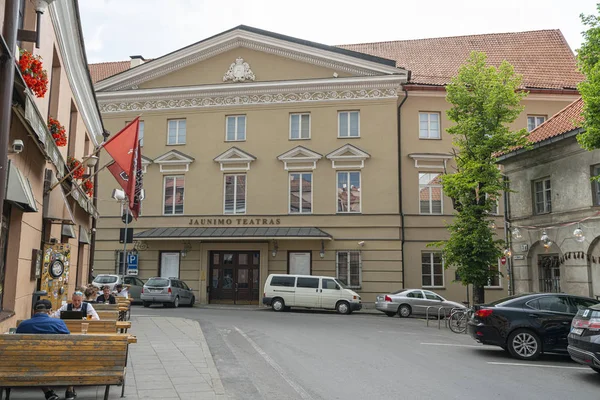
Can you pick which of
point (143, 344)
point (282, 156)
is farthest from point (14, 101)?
point (282, 156)

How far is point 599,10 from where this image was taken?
1309 centimetres

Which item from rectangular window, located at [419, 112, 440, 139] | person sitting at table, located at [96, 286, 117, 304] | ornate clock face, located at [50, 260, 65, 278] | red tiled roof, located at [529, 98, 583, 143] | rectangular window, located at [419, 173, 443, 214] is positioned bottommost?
person sitting at table, located at [96, 286, 117, 304]

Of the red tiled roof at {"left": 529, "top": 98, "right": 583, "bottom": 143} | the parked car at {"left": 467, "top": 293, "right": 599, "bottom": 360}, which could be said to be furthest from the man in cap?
the red tiled roof at {"left": 529, "top": 98, "right": 583, "bottom": 143}

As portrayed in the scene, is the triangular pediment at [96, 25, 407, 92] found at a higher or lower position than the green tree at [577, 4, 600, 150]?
higher

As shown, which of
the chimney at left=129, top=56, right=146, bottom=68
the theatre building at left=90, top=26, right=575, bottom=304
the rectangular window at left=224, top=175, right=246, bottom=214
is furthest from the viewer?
the chimney at left=129, top=56, right=146, bottom=68

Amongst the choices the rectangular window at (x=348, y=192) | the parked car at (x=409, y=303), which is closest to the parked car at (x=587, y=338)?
the parked car at (x=409, y=303)

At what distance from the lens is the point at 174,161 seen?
101ft

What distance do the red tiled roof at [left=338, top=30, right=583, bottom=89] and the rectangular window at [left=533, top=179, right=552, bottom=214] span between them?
34.3ft

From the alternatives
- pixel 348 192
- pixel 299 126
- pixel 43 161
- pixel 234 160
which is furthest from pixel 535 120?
pixel 43 161

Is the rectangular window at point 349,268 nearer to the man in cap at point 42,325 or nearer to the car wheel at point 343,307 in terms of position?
the car wheel at point 343,307

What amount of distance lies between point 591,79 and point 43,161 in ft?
42.7

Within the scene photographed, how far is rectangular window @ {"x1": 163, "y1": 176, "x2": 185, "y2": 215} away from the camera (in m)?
30.6

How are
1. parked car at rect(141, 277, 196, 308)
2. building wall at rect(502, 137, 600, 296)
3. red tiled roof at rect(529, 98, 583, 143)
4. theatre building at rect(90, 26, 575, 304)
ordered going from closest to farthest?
building wall at rect(502, 137, 600, 296) → red tiled roof at rect(529, 98, 583, 143) → parked car at rect(141, 277, 196, 308) → theatre building at rect(90, 26, 575, 304)

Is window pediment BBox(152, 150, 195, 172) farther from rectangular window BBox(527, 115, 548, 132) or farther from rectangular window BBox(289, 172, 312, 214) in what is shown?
rectangular window BBox(527, 115, 548, 132)
